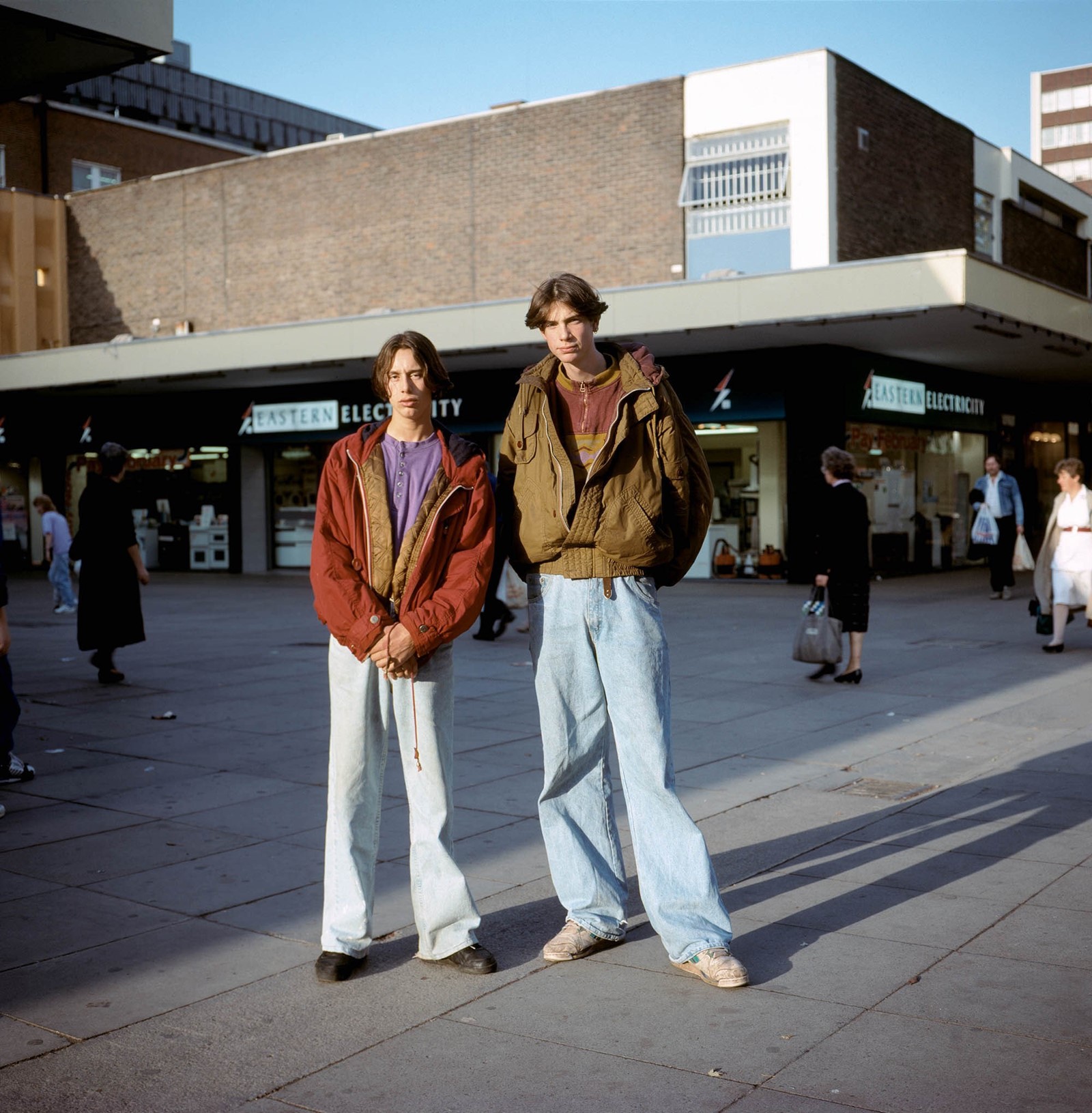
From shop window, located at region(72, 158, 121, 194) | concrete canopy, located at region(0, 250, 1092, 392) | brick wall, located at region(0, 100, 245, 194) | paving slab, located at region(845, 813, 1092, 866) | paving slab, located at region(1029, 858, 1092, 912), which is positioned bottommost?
paving slab, located at region(845, 813, 1092, 866)

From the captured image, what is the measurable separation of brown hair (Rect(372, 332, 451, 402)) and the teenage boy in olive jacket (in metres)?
0.26

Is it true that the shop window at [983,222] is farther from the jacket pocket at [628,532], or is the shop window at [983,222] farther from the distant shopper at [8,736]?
the jacket pocket at [628,532]

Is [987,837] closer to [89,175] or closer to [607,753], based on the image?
[607,753]

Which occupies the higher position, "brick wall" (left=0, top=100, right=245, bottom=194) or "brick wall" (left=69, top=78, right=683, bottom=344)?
"brick wall" (left=0, top=100, right=245, bottom=194)

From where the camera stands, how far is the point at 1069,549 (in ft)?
36.1

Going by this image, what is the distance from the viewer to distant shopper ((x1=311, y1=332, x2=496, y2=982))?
12.2 feet

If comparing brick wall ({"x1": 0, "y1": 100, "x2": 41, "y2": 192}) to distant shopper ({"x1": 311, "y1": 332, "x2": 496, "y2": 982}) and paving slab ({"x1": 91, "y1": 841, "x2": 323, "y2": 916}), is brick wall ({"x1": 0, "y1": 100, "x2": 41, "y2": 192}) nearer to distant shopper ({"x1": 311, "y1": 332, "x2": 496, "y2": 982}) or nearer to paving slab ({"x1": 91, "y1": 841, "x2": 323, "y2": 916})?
paving slab ({"x1": 91, "y1": 841, "x2": 323, "y2": 916})

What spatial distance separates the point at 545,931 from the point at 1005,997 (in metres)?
1.39

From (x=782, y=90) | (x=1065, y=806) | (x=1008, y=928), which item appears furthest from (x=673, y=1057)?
(x=782, y=90)

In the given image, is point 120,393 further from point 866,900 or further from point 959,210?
point 866,900

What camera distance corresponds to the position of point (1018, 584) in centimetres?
1980

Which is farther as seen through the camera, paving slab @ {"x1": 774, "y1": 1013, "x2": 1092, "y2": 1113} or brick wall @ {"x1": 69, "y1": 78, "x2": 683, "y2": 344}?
brick wall @ {"x1": 69, "y1": 78, "x2": 683, "y2": 344}

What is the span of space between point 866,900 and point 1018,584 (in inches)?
654

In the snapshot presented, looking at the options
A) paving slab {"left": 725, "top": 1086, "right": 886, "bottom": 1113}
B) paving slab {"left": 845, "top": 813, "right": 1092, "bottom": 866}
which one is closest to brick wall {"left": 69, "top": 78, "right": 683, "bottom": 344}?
paving slab {"left": 845, "top": 813, "right": 1092, "bottom": 866}
